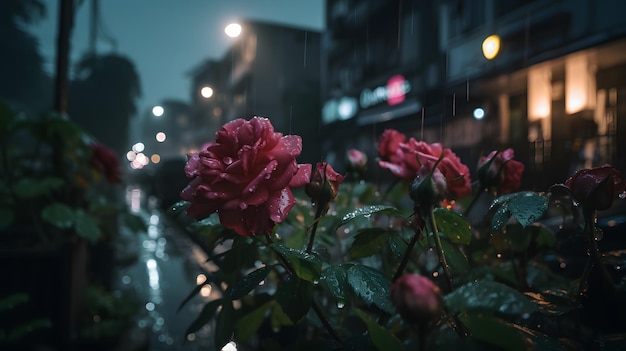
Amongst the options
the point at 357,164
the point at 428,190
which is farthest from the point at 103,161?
the point at 428,190

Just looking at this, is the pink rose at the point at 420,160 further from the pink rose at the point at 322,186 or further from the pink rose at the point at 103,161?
the pink rose at the point at 103,161

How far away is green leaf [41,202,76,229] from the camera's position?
209cm

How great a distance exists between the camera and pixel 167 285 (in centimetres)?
561

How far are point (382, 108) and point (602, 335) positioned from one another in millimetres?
17439

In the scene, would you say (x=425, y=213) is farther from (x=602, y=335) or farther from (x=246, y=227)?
(x=602, y=335)

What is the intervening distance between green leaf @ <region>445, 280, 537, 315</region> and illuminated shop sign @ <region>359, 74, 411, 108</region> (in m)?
16.4

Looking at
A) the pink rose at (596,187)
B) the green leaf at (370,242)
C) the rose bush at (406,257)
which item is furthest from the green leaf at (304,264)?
the pink rose at (596,187)

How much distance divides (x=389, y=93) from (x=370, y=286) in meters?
17.3

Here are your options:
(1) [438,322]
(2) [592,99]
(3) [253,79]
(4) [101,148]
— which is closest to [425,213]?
(1) [438,322]

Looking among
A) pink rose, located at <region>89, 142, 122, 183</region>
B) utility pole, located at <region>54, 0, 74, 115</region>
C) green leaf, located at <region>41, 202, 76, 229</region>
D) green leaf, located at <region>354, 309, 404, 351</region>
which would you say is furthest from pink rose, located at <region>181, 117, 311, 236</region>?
utility pole, located at <region>54, 0, 74, 115</region>

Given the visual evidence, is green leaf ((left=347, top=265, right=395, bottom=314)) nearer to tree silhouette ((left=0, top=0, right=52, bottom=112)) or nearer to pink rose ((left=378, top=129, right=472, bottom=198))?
pink rose ((left=378, top=129, right=472, bottom=198))

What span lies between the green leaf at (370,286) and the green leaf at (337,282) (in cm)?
1

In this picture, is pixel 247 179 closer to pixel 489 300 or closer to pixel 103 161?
pixel 489 300

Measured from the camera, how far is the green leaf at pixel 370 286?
68 centimetres
